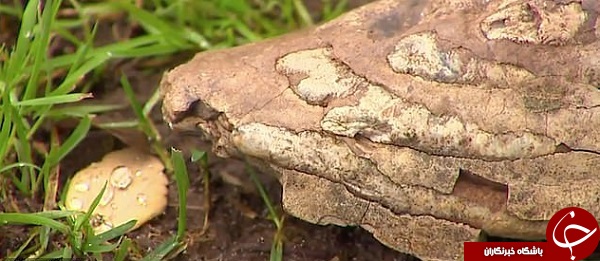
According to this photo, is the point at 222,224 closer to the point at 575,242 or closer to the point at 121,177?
the point at 121,177

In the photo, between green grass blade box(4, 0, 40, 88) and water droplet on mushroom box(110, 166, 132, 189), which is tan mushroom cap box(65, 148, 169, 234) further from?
green grass blade box(4, 0, 40, 88)

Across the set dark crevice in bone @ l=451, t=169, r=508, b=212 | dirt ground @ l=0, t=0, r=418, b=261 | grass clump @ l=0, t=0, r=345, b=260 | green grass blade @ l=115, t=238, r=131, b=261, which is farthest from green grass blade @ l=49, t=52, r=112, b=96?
dark crevice in bone @ l=451, t=169, r=508, b=212

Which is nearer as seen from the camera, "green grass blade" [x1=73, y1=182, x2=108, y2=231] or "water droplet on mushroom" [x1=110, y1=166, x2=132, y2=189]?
"green grass blade" [x1=73, y1=182, x2=108, y2=231]

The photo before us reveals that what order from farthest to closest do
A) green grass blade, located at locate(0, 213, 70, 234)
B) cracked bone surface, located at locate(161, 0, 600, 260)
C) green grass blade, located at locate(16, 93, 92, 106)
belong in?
green grass blade, located at locate(16, 93, 92, 106) → green grass blade, located at locate(0, 213, 70, 234) → cracked bone surface, located at locate(161, 0, 600, 260)

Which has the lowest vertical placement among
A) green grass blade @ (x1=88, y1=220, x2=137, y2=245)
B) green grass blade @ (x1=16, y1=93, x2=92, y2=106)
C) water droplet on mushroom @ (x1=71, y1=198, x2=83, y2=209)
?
water droplet on mushroom @ (x1=71, y1=198, x2=83, y2=209)

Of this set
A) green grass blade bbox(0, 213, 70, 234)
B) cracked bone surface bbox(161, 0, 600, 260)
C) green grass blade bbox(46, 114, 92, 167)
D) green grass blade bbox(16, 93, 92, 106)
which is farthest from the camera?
green grass blade bbox(46, 114, 92, 167)

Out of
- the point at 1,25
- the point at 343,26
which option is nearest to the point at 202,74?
the point at 343,26

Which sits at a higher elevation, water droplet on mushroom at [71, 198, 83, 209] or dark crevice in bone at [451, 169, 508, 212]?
dark crevice in bone at [451, 169, 508, 212]

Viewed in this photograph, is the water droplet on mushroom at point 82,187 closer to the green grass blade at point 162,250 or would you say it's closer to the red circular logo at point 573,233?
the green grass blade at point 162,250
